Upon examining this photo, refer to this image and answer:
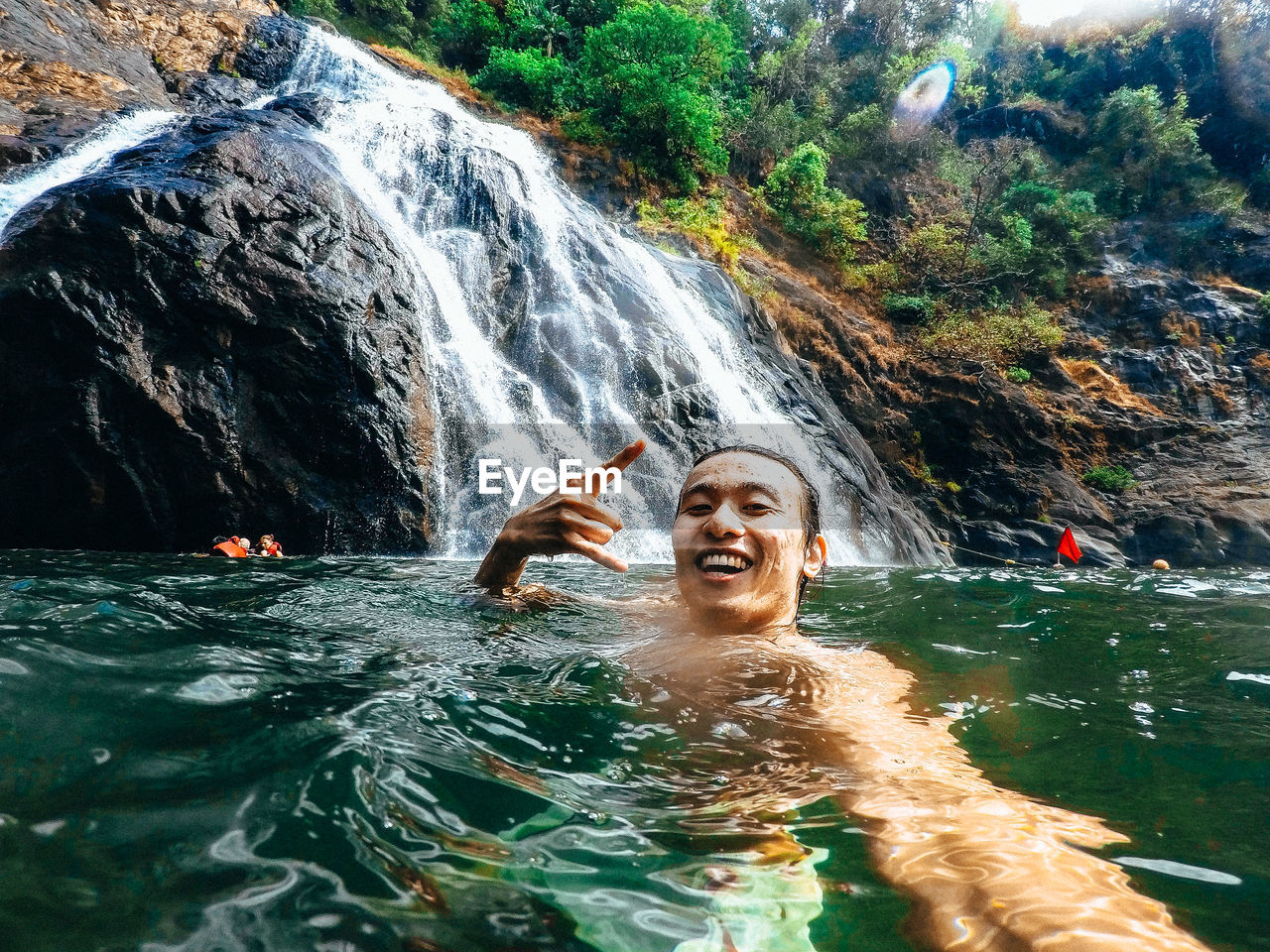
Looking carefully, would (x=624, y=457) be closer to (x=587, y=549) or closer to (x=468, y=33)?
(x=587, y=549)

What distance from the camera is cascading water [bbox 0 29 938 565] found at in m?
8.84

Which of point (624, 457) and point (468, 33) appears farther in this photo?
point (468, 33)

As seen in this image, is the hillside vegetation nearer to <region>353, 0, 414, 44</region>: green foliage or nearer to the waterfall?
<region>353, 0, 414, 44</region>: green foliage

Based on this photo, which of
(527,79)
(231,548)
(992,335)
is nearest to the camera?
(231,548)

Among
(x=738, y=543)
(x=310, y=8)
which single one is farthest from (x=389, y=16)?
(x=738, y=543)

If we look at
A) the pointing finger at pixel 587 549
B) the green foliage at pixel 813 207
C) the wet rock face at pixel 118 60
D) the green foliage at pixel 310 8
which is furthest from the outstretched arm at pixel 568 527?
the green foliage at pixel 310 8

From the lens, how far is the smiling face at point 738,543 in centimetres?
255

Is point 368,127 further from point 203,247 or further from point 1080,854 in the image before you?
point 1080,854

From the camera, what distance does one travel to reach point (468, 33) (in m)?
20.4

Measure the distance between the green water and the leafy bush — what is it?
55.1 feet

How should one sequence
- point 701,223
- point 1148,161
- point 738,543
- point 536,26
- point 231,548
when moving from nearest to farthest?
1. point 738,543
2. point 231,548
3. point 701,223
4. point 536,26
5. point 1148,161

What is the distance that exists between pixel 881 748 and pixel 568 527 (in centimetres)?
139

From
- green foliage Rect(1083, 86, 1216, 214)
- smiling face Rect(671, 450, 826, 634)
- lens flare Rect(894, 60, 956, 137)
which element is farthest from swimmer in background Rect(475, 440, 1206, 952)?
green foliage Rect(1083, 86, 1216, 214)

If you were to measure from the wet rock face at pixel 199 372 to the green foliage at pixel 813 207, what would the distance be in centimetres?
1412
